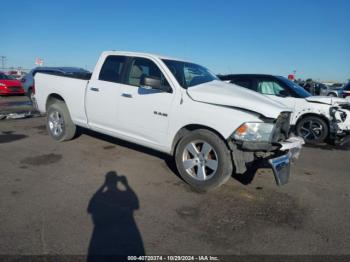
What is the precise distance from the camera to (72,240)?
2.78m

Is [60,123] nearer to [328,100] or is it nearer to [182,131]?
[182,131]

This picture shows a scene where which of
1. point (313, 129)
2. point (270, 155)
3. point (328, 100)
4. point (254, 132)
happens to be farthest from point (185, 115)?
point (328, 100)

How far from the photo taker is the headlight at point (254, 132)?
3717 mm

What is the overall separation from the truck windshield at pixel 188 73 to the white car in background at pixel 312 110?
3.16 meters

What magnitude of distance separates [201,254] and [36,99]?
5.76 meters

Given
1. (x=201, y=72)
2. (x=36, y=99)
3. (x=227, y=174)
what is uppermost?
(x=201, y=72)

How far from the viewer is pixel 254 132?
3.72 m

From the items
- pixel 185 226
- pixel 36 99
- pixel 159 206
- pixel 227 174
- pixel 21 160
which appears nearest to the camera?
pixel 185 226

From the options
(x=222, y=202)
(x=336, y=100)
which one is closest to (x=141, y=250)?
(x=222, y=202)

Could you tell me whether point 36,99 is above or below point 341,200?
above

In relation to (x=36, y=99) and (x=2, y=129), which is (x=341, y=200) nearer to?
(x=36, y=99)

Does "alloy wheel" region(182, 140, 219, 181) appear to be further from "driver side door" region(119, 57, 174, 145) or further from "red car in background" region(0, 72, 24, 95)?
"red car in background" region(0, 72, 24, 95)

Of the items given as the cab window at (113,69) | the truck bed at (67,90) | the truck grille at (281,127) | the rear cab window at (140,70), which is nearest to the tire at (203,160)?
the truck grille at (281,127)

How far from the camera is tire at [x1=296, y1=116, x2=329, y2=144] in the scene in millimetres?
7422
